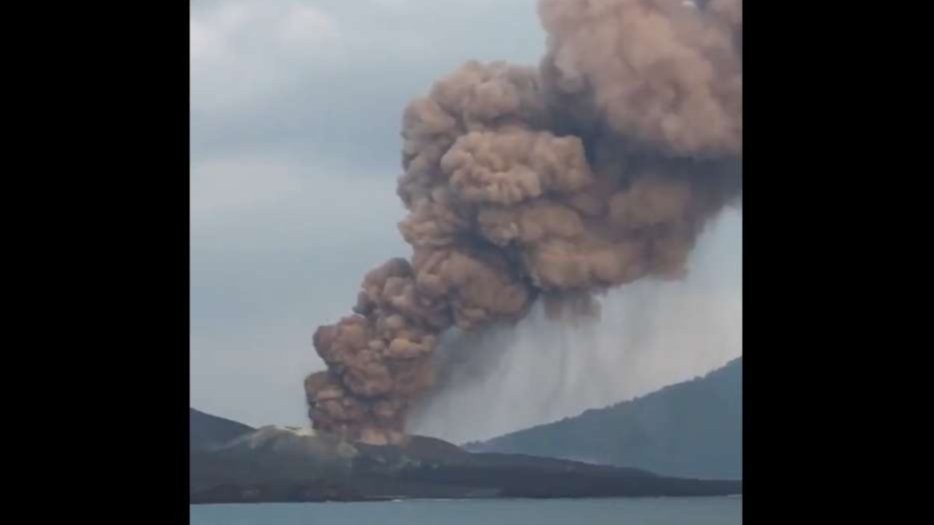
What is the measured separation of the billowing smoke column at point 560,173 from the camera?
9594mm

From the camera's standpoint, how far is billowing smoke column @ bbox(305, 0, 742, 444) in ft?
31.5

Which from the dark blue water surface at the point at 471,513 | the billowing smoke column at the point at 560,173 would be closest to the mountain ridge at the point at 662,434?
the dark blue water surface at the point at 471,513

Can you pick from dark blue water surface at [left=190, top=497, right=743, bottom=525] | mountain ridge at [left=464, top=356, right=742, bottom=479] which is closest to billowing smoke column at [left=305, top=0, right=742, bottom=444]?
dark blue water surface at [left=190, top=497, right=743, bottom=525]

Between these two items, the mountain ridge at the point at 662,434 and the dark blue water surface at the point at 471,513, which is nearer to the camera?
the mountain ridge at the point at 662,434

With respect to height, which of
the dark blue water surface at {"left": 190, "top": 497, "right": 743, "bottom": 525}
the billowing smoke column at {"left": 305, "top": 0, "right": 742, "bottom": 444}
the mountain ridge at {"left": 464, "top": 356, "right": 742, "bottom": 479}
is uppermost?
the billowing smoke column at {"left": 305, "top": 0, "right": 742, "bottom": 444}

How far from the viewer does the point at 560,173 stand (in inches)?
384

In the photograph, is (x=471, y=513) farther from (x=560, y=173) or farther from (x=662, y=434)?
(x=560, y=173)

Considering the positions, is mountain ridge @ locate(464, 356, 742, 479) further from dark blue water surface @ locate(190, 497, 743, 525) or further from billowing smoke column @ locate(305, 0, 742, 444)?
billowing smoke column @ locate(305, 0, 742, 444)

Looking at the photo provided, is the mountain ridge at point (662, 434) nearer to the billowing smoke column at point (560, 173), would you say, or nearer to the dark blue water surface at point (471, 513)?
the dark blue water surface at point (471, 513)
